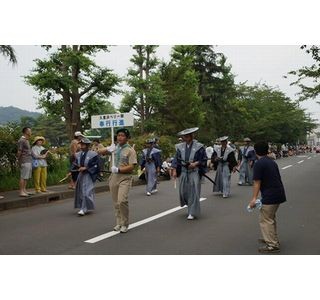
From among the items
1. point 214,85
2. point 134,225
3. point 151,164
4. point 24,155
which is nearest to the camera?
point 134,225

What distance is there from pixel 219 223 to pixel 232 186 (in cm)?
702

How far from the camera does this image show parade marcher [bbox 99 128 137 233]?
23.7 feet

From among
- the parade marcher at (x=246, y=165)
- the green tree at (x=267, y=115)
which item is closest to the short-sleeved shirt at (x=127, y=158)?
the parade marcher at (x=246, y=165)

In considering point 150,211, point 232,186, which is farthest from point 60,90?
point 150,211

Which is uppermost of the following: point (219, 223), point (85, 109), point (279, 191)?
point (85, 109)

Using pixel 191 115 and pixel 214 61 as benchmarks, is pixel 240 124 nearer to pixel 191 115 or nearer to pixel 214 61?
pixel 214 61

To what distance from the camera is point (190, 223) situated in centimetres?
791

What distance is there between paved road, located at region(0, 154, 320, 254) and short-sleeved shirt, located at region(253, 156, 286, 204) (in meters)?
0.78

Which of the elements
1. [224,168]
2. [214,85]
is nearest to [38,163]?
[224,168]

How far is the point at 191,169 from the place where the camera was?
27.9 feet

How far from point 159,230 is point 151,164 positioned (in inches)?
234

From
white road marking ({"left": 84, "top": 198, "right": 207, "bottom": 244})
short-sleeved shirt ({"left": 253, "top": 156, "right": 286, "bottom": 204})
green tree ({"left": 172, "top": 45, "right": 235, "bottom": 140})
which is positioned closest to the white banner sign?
white road marking ({"left": 84, "top": 198, "right": 207, "bottom": 244})

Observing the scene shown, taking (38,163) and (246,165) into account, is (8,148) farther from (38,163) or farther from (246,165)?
(246,165)

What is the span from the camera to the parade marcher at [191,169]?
27.6 feet
